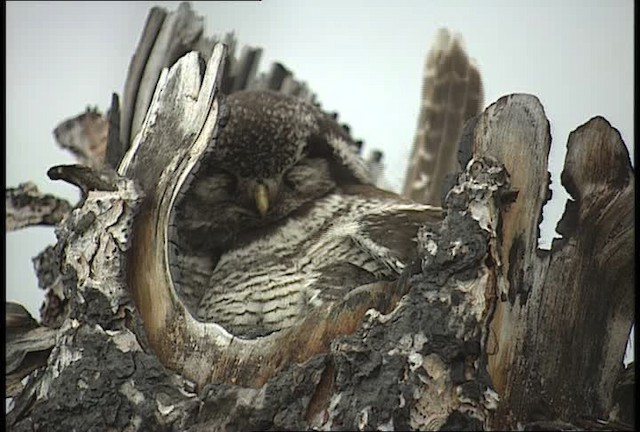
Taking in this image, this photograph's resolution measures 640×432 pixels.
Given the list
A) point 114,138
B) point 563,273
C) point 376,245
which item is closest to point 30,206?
point 114,138

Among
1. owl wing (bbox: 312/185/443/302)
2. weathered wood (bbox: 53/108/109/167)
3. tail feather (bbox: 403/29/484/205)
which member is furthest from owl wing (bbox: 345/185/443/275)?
weathered wood (bbox: 53/108/109/167)

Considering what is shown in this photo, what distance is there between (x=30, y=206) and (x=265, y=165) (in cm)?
32

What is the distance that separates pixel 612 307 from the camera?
79 cm

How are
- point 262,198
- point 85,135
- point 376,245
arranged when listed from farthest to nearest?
point 85,135 → point 262,198 → point 376,245

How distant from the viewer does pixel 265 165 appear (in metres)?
1.14

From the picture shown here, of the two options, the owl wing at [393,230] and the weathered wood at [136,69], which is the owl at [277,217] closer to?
the owl wing at [393,230]

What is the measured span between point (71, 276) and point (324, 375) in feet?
0.91

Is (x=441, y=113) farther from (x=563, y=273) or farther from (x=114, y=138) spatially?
(x=563, y=273)

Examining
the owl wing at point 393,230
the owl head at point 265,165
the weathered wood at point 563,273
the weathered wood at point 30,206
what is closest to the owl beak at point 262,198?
the owl head at point 265,165

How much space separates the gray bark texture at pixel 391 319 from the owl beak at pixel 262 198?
10.6 inches

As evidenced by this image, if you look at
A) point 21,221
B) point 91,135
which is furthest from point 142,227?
point 91,135

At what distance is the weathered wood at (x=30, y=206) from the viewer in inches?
45.7

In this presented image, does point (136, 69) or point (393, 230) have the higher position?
point (136, 69)

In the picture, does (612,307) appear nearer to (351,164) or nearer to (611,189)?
(611,189)
